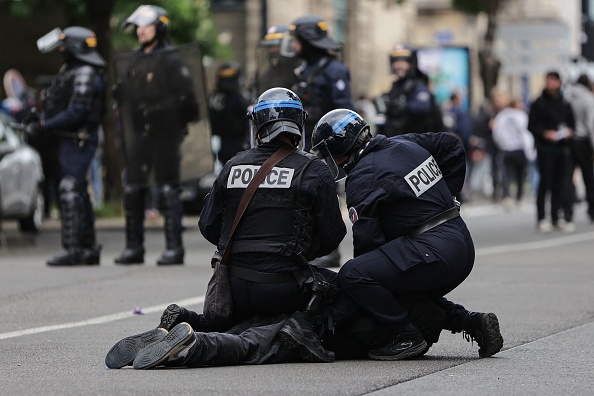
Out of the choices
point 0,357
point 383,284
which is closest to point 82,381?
point 0,357

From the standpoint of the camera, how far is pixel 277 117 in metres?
8.02

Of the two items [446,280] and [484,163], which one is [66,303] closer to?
[446,280]

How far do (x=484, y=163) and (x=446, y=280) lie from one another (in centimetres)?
2325

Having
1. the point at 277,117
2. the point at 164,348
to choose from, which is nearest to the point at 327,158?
the point at 277,117

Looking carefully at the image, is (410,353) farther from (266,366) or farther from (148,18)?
(148,18)

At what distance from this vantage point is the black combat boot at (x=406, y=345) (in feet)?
26.0

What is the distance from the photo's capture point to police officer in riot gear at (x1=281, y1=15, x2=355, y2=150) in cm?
1290

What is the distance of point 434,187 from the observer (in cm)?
812

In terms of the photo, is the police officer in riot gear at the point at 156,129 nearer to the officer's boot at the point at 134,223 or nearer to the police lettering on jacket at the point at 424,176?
the officer's boot at the point at 134,223

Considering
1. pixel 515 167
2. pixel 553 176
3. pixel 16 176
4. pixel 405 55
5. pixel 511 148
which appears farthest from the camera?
pixel 515 167

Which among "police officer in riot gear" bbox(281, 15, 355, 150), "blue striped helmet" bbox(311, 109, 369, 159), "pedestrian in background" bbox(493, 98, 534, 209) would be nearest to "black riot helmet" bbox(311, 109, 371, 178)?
"blue striped helmet" bbox(311, 109, 369, 159)

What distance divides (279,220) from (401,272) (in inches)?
25.6

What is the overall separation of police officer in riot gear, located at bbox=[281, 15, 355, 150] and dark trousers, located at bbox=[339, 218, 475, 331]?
4890mm

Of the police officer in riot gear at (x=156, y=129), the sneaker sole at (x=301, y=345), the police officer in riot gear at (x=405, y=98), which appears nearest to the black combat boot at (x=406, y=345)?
the sneaker sole at (x=301, y=345)
